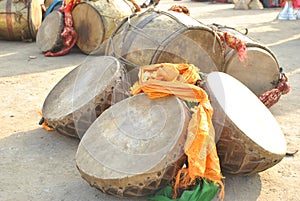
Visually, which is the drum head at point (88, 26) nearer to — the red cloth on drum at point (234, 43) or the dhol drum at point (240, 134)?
the red cloth on drum at point (234, 43)

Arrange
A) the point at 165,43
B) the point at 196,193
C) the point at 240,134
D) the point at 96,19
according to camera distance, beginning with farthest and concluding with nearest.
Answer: the point at 96,19 → the point at 165,43 → the point at 240,134 → the point at 196,193

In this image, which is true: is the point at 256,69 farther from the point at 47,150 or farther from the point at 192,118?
the point at 47,150

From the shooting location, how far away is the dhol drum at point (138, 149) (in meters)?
2.38

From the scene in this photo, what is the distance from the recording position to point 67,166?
9.67ft

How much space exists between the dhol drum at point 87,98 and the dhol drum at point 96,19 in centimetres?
243

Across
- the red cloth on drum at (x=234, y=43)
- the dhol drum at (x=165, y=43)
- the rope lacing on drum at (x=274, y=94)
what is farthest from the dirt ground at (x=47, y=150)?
the dhol drum at (x=165, y=43)

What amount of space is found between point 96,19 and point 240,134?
3.71m

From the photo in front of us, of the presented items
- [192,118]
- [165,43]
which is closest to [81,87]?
[165,43]

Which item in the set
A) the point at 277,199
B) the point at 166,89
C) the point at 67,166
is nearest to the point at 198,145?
the point at 166,89

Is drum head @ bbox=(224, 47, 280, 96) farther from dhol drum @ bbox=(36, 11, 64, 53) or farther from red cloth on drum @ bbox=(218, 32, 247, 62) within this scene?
dhol drum @ bbox=(36, 11, 64, 53)

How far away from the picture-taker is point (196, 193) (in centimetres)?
242

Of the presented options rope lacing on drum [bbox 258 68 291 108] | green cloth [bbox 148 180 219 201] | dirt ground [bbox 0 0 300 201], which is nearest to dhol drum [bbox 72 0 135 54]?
dirt ground [bbox 0 0 300 201]

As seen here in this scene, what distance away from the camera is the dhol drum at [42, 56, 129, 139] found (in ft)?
10.1

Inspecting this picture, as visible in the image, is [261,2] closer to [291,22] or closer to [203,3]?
[203,3]
